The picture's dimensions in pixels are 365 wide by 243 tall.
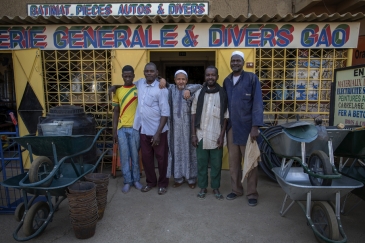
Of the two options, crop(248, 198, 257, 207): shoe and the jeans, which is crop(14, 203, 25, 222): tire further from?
crop(248, 198, 257, 207): shoe

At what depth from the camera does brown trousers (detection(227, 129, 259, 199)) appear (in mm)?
3697

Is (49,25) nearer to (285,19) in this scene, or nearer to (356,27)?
(285,19)

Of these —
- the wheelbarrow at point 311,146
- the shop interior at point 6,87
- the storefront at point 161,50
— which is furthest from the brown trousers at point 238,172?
the shop interior at point 6,87

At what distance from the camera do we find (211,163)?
382cm

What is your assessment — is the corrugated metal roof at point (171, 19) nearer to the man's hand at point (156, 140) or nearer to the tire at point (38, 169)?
the man's hand at point (156, 140)

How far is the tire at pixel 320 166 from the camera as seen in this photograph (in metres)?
2.62

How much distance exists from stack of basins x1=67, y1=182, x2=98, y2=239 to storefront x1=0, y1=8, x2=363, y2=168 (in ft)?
7.88

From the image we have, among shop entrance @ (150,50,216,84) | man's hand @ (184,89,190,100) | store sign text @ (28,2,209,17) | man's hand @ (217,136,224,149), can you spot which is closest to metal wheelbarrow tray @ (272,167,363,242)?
man's hand @ (217,136,224,149)

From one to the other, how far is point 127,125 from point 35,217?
1.69 m

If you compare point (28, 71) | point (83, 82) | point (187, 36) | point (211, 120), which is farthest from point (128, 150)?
point (28, 71)

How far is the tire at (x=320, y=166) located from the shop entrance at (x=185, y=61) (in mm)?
5135

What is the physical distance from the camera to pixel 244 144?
3.62 m

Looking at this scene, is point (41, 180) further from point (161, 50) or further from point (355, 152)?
point (355, 152)

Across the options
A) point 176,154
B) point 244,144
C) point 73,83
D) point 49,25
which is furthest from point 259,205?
point 49,25
